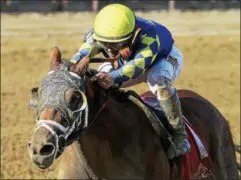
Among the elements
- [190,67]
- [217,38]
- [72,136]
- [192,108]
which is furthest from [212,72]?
[72,136]

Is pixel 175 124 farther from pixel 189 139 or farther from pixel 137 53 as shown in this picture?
pixel 137 53

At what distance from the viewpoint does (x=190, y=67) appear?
15258 mm

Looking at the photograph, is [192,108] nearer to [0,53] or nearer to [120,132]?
[120,132]

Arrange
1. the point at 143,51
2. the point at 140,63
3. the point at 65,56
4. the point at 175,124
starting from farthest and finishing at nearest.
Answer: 1. the point at 65,56
2. the point at 175,124
3. the point at 143,51
4. the point at 140,63

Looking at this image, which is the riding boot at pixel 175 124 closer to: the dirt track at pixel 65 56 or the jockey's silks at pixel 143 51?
the jockey's silks at pixel 143 51

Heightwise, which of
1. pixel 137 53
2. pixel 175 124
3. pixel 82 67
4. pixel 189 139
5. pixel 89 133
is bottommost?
pixel 189 139

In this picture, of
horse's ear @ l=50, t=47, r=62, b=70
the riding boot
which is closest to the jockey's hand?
horse's ear @ l=50, t=47, r=62, b=70

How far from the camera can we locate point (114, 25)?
485 cm

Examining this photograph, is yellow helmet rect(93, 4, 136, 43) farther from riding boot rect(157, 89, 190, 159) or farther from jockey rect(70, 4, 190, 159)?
riding boot rect(157, 89, 190, 159)

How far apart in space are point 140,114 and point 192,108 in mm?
1518

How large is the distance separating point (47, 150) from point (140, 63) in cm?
113

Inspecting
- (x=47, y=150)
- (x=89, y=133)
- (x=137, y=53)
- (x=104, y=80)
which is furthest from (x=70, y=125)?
(x=137, y=53)

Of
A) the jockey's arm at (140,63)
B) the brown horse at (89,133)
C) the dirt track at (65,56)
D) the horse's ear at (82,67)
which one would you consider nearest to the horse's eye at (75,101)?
the brown horse at (89,133)

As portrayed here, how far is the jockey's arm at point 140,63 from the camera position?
4684 millimetres
